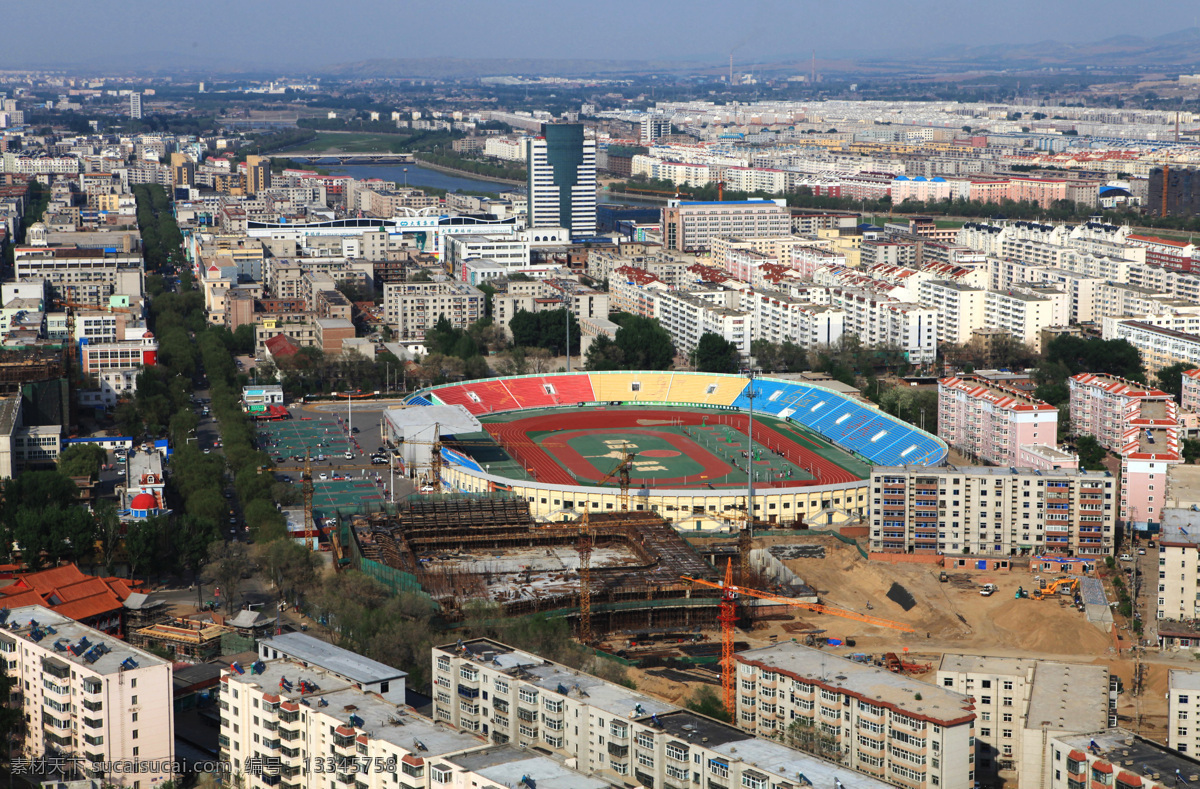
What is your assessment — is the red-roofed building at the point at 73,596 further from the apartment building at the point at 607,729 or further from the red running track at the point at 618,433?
the red running track at the point at 618,433

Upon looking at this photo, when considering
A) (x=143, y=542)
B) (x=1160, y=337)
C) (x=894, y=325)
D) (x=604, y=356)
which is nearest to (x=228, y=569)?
(x=143, y=542)

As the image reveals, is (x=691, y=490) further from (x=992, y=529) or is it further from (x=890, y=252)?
(x=890, y=252)

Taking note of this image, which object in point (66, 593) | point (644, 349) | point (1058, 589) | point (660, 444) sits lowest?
point (1058, 589)

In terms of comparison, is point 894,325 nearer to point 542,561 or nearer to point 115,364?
point 115,364

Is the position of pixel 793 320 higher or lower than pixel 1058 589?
higher

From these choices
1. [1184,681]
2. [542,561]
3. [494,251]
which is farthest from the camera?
[494,251]

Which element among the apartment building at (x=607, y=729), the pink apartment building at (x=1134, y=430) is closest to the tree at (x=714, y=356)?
the pink apartment building at (x=1134, y=430)

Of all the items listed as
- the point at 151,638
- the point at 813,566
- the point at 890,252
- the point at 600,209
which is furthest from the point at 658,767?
the point at 600,209

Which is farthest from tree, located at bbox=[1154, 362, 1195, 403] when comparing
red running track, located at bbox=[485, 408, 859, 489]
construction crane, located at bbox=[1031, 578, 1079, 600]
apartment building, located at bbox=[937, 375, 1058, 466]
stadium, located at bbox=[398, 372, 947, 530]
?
construction crane, located at bbox=[1031, 578, 1079, 600]
